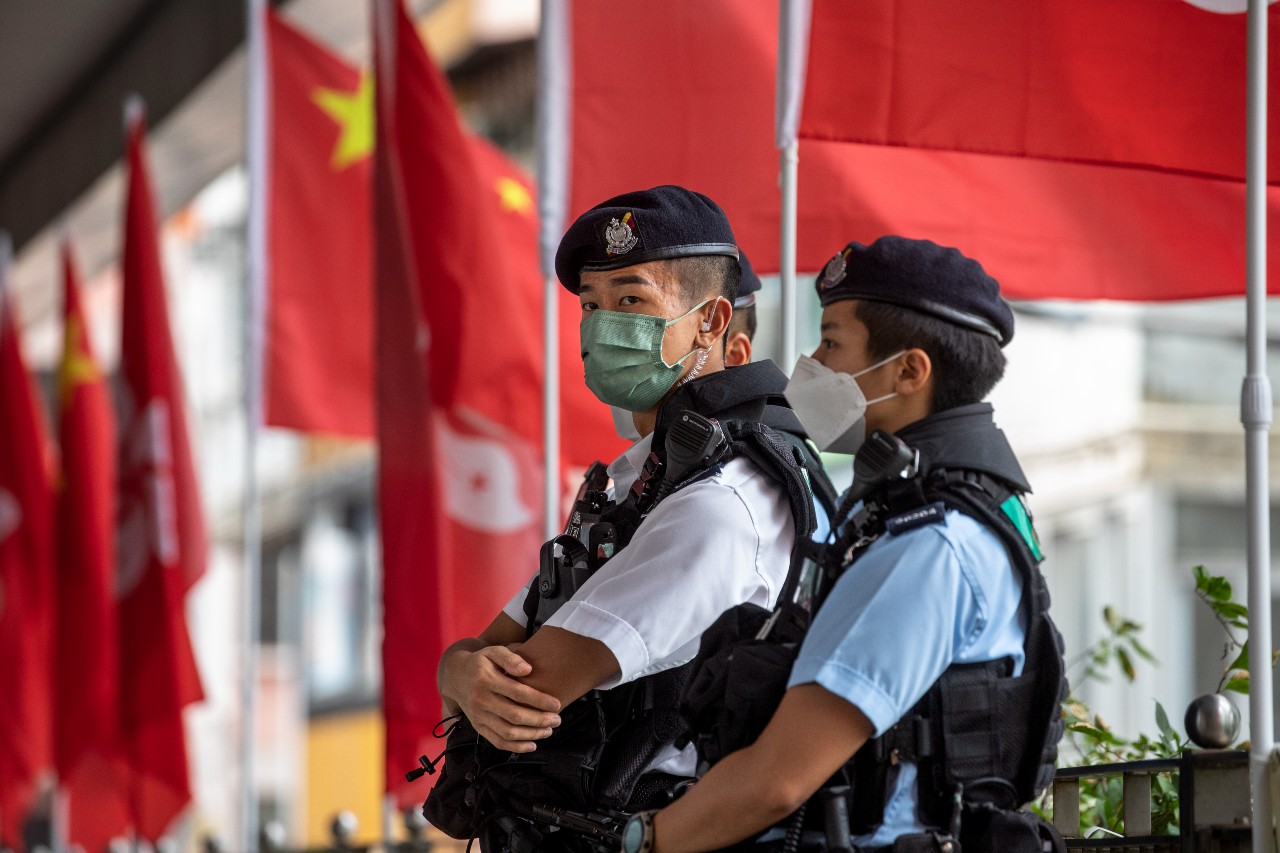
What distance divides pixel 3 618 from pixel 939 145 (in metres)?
8.87

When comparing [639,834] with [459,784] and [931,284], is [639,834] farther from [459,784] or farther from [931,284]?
[931,284]

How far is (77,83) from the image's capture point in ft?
34.9

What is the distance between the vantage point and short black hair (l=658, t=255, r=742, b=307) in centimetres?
307

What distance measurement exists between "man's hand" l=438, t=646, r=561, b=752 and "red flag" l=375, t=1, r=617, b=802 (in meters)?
3.26

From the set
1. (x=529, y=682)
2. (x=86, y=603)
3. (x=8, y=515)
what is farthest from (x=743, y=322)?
(x=8, y=515)

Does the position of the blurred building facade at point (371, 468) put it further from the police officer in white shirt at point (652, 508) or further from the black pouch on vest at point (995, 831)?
the black pouch on vest at point (995, 831)

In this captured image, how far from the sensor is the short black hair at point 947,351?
2566mm

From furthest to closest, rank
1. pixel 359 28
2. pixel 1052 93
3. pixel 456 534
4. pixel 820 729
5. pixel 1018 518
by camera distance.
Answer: pixel 359 28
pixel 456 534
pixel 1052 93
pixel 1018 518
pixel 820 729

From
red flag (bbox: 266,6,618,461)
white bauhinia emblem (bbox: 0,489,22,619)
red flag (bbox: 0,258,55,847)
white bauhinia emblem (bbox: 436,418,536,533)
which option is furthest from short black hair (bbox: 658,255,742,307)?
white bauhinia emblem (bbox: 0,489,22,619)

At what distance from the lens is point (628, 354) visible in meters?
3.04

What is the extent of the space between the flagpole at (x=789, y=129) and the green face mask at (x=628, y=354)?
80cm

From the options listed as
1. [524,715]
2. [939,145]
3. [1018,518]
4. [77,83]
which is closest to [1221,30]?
[939,145]

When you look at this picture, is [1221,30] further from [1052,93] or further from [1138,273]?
[1138,273]

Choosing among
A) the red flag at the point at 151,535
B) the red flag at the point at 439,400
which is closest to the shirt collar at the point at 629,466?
the red flag at the point at 439,400
